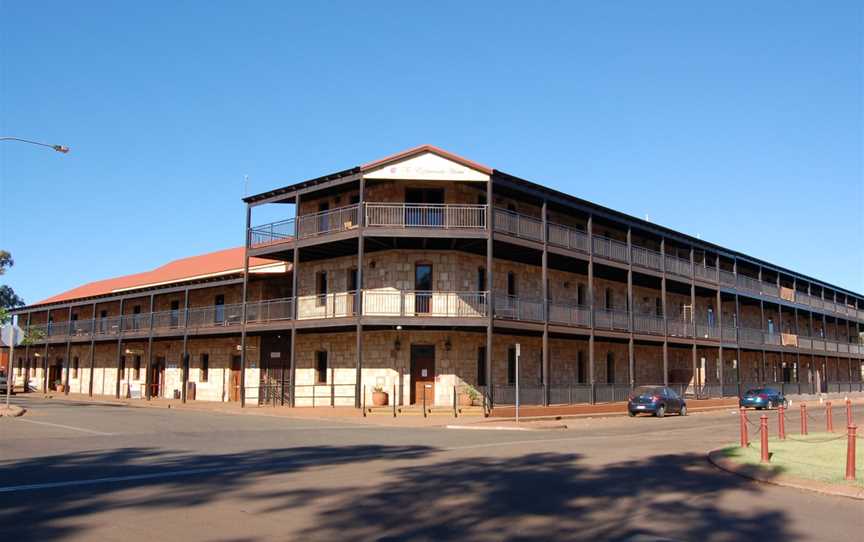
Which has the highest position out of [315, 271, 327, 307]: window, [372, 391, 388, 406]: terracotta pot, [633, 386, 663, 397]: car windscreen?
[315, 271, 327, 307]: window

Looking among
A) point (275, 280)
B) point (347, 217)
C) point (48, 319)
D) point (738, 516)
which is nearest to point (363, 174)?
point (347, 217)

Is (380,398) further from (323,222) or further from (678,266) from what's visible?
(678,266)

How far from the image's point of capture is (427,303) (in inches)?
1175

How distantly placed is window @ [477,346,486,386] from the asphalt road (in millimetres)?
13424

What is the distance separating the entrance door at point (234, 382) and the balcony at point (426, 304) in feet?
34.2

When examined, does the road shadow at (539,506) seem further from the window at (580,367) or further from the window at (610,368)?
the window at (610,368)

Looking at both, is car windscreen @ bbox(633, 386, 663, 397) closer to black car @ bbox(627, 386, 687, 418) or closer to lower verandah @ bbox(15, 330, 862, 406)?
black car @ bbox(627, 386, 687, 418)

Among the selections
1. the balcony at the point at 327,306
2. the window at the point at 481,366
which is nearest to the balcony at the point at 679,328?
the window at the point at 481,366

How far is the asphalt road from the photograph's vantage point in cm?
746

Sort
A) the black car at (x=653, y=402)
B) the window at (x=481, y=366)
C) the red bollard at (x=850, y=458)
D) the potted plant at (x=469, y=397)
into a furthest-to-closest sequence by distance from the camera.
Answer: the window at (x=481, y=366) < the black car at (x=653, y=402) < the potted plant at (x=469, y=397) < the red bollard at (x=850, y=458)

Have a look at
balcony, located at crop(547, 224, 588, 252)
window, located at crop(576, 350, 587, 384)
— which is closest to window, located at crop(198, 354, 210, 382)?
window, located at crop(576, 350, 587, 384)

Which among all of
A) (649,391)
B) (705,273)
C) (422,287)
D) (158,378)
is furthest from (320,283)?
(705,273)

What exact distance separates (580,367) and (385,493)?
91.6 feet

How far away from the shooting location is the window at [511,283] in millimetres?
32750
